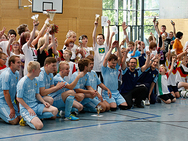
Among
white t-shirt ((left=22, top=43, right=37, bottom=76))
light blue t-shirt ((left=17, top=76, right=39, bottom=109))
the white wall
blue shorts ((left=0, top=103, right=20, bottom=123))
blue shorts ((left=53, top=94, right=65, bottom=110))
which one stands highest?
the white wall

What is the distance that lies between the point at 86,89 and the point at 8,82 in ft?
5.93

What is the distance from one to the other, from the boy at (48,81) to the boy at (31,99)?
20 centimetres

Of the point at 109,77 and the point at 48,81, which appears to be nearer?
the point at 48,81

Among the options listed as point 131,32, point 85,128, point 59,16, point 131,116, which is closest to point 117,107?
point 131,116

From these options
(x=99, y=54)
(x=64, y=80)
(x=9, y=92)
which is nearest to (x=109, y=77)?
(x=99, y=54)

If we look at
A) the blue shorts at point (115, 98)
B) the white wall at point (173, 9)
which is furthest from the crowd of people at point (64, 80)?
the white wall at point (173, 9)

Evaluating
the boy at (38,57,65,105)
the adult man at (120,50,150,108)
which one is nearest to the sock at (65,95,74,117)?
the boy at (38,57,65,105)

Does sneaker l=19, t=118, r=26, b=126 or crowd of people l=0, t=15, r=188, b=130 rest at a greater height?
crowd of people l=0, t=15, r=188, b=130

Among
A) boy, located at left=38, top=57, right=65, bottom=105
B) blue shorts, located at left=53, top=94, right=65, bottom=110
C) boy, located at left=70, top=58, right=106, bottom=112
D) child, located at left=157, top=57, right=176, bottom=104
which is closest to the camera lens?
boy, located at left=38, top=57, right=65, bottom=105

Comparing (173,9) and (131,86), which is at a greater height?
(173,9)

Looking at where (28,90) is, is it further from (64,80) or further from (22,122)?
(64,80)

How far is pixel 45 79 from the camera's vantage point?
5.23m

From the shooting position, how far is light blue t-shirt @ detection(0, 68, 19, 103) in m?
5.00

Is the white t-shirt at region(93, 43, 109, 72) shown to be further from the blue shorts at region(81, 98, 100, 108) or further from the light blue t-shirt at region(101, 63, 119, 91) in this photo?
the blue shorts at region(81, 98, 100, 108)
